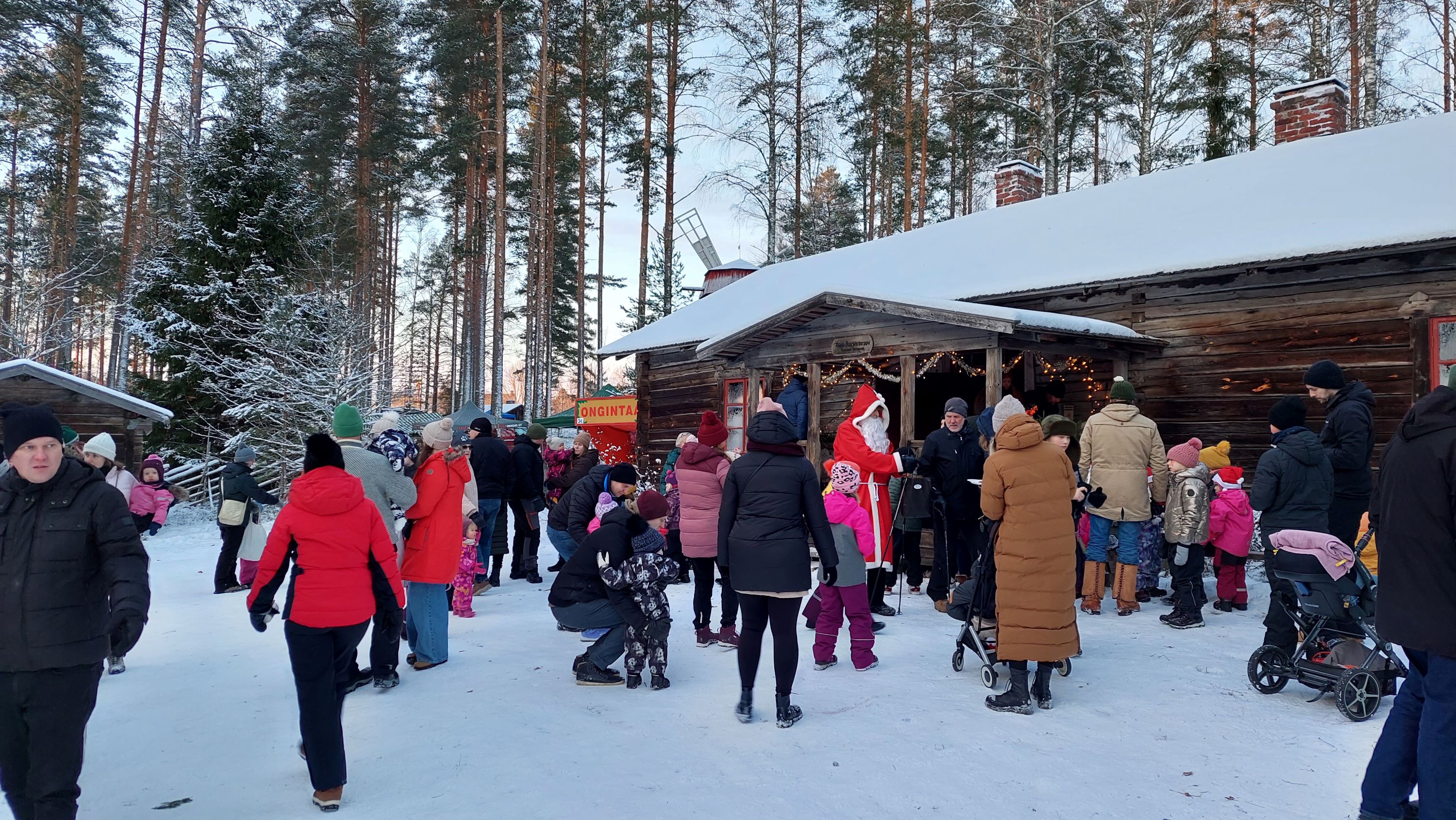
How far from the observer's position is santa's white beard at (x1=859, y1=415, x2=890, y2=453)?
22.7 ft

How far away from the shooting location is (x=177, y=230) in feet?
58.5

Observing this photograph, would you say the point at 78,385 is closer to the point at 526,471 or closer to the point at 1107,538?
the point at 526,471

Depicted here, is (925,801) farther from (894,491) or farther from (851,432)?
(894,491)

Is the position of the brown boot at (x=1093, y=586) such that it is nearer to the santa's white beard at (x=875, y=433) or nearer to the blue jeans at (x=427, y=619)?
the santa's white beard at (x=875, y=433)

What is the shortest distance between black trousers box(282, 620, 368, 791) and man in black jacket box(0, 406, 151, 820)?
0.71 metres

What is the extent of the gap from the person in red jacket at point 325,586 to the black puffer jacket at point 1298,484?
5.27 m

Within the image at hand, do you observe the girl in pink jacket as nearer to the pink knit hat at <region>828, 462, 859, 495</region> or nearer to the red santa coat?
the red santa coat

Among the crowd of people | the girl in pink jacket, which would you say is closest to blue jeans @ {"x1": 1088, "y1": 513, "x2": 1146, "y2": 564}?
the crowd of people

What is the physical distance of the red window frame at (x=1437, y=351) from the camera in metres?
8.12

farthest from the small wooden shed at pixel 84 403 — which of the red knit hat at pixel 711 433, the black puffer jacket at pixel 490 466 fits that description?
the red knit hat at pixel 711 433

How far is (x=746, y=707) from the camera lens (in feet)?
15.0

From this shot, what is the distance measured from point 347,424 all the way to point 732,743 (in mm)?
3095

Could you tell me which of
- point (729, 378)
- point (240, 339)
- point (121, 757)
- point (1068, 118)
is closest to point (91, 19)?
point (240, 339)

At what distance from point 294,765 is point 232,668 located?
7.20 feet
